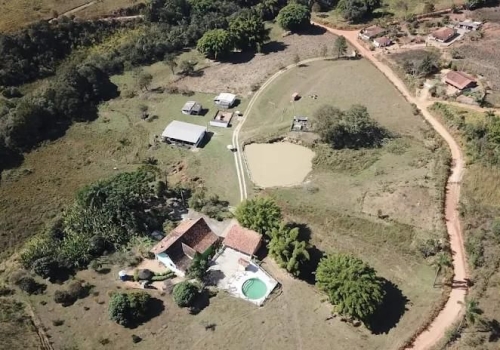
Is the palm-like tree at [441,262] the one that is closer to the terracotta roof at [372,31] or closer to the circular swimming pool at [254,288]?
the circular swimming pool at [254,288]

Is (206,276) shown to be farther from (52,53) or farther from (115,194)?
(52,53)

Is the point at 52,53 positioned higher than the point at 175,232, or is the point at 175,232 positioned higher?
the point at 52,53

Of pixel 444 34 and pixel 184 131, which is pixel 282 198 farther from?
pixel 444 34

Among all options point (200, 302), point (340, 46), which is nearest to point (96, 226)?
point (200, 302)

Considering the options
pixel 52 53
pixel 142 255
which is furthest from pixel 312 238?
pixel 52 53

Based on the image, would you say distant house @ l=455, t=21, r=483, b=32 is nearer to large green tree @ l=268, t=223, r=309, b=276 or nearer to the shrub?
large green tree @ l=268, t=223, r=309, b=276

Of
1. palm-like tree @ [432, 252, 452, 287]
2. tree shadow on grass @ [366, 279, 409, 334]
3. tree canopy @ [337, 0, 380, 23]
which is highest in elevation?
tree canopy @ [337, 0, 380, 23]

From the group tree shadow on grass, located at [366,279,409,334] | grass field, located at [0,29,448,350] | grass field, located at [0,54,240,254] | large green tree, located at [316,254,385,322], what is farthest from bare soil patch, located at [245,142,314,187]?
tree shadow on grass, located at [366,279,409,334]

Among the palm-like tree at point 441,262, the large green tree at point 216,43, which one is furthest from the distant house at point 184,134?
the palm-like tree at point 441,262
